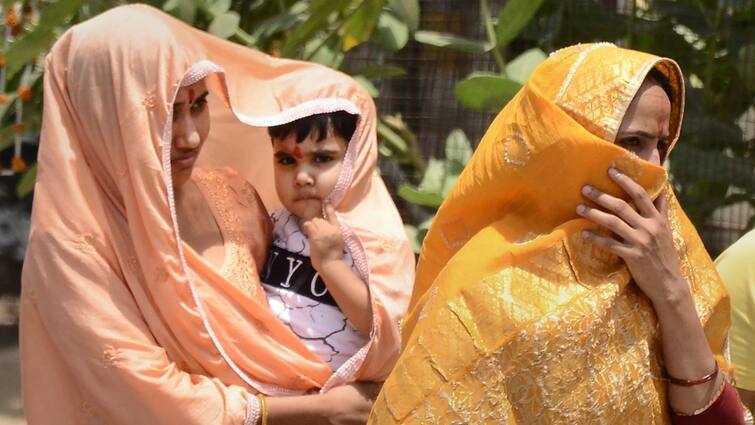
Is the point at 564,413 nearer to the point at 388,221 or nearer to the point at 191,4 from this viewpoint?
the point at 388,221

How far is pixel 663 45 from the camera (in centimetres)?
420

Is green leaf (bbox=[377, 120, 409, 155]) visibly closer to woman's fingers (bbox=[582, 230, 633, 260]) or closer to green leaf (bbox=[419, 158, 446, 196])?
green leaf (bbox=[419, 158, 446, 196])

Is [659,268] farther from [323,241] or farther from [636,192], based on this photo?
[323,241]

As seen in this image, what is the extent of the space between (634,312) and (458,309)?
0.89 feet

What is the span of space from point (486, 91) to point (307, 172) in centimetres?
103

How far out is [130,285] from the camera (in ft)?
8.16

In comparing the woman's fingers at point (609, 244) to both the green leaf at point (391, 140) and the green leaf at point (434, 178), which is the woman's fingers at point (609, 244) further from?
the green leaf at point (391, 140)

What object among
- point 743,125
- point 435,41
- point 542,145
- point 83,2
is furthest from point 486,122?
point 542,145

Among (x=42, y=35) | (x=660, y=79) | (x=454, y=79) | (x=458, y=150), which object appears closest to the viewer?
(x=660, y=79)

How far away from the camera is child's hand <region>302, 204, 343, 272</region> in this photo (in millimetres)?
2559

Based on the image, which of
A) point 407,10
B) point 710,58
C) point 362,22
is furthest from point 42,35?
point 710,58

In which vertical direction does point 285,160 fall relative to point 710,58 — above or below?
above

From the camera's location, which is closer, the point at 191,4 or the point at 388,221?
the point at 388,221

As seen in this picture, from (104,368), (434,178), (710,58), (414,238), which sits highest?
(710,58)
